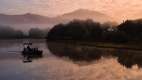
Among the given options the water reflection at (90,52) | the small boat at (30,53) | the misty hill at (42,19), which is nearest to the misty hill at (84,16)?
the misty hill at (42,19)

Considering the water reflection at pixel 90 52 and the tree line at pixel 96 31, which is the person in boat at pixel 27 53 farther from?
the tree line at pixel 96 31

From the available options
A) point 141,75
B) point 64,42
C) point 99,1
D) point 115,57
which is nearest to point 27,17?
point 64,42

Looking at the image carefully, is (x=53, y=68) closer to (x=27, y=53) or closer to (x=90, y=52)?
Result: (x=27, y=53)

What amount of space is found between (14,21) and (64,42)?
0.88m

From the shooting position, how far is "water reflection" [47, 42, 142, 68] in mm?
6125

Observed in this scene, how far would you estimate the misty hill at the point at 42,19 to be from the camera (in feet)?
19.2

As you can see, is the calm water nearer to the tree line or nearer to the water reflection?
the water reflection

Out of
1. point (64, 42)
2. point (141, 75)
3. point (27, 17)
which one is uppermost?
point (27, 17)

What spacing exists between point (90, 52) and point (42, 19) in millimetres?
1287

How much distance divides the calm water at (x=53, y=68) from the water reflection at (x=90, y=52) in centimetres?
17

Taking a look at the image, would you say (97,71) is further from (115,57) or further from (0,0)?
(0,0)

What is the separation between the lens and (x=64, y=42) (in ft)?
20.2

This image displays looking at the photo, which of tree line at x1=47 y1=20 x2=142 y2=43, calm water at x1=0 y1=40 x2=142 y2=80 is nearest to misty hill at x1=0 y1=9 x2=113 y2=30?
tree line at x1=47 y1=20 x2=142 y2=43

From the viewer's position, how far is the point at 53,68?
531 centimetres
